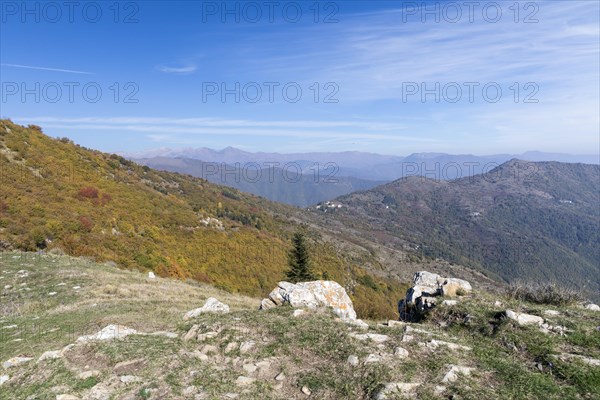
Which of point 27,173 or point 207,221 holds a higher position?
point 27,173

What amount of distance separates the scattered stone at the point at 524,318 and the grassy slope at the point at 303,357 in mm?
334

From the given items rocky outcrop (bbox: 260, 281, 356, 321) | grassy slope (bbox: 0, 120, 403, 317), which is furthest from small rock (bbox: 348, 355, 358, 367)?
grassy slope (bbox: 0, 120, 403, 317)

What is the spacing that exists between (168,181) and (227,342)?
79687mm

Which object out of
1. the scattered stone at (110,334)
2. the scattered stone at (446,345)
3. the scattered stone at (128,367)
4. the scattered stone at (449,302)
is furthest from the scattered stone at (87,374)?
Answer: the scattered stone at (449,302)

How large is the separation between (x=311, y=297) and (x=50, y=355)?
790 centimetres

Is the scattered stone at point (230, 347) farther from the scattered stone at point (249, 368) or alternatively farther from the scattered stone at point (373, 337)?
the scattered stone at point (373, 337)

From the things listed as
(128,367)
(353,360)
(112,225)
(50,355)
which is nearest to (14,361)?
(50,355)

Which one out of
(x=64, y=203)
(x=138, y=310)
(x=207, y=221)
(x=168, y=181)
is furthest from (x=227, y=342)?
(x=168, y=181)

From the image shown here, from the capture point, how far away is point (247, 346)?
8391mm

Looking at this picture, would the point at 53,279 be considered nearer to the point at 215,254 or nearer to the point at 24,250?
the point at 24,250

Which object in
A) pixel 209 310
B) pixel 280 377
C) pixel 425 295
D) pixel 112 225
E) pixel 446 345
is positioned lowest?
pixel 425 295

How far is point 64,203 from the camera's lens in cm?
3478

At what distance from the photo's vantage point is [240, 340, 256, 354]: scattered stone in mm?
8220

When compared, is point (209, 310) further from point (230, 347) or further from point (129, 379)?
point (129, 379)
